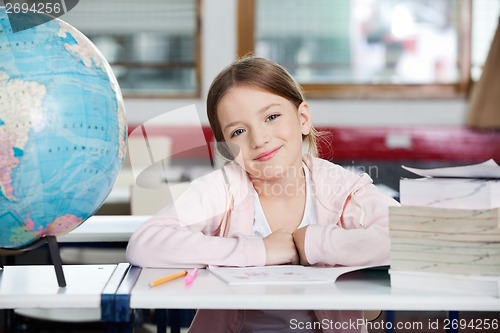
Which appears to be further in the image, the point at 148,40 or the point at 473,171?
the point at 148,40

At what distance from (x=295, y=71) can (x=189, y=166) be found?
1.12 meters

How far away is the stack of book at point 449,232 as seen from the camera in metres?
1.13

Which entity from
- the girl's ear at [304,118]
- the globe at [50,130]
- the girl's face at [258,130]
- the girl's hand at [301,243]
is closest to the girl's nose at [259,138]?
the girl's face at [258,130]

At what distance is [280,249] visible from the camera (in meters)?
1.34

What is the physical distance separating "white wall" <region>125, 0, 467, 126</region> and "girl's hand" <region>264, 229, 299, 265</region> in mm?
4324

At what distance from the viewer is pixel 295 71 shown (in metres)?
5.68

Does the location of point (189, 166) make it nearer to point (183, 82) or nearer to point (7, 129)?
point (183, 82)

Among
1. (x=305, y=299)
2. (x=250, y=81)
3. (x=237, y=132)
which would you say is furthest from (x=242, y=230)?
(x=305, y=299)

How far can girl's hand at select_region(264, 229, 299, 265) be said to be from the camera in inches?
52.3

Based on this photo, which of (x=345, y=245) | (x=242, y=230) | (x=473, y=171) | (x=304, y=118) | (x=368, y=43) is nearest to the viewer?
(x=473, y=171)

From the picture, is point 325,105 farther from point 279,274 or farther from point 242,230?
point 279,274

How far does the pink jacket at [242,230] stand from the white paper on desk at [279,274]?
0.10 feet

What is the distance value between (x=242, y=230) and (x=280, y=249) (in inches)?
7.4

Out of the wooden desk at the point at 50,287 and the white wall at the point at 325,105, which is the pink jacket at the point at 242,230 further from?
the white wall at the point at 325,105
